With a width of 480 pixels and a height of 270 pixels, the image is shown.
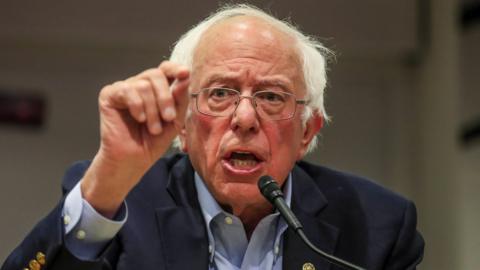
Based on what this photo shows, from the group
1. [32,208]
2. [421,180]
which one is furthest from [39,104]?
[421,180]

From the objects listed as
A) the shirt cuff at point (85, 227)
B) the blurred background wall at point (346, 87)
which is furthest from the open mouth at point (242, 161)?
the blurred background wall at point (346, 87)

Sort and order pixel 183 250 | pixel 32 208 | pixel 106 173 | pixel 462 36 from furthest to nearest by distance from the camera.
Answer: pixel 462 36, pixel 32 208, pixel 183 250, pixel 106 173

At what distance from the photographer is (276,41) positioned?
7.84 feet

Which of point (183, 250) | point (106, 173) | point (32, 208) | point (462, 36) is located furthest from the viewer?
point (462, 36)

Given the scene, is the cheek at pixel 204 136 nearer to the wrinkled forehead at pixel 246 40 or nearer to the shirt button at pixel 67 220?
the wrinkled forehead at pixel 246 40

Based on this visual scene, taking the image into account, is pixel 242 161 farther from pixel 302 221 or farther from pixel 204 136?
pixel 302 221

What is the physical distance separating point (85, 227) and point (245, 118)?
574 millimetres

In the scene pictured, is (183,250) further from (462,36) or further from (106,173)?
(462,36)

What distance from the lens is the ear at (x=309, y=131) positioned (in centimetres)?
252

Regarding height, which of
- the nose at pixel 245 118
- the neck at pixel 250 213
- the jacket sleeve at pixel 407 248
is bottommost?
the jacket sleeve at pixel 407 248

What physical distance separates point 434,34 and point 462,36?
17 centimetres

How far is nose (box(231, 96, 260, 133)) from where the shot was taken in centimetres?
223

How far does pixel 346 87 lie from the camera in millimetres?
5254

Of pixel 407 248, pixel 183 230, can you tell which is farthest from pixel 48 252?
pixel 407 248
